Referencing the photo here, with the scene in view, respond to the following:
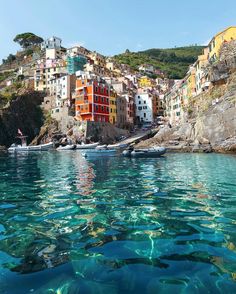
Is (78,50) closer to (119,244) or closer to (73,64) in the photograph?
(73,64)

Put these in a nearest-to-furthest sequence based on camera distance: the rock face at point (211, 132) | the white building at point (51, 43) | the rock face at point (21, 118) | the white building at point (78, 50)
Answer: the rock face at point (211, 132) → the rock face at point (21, 118) → the white building at point (78, 50) → the white building at point (51, 43)

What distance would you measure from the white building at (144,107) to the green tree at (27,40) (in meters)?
86.5

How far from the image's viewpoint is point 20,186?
17328mm

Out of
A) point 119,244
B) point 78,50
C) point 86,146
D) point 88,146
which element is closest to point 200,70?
point 88,146

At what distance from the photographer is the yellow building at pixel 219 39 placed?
58.2 m

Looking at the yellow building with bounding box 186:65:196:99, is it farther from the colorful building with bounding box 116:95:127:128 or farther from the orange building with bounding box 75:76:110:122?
the orange building with bounding box 75:76:110:122

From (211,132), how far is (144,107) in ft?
191

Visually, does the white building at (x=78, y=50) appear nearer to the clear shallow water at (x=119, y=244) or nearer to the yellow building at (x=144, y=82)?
the yellow building at (x=144, y=82)

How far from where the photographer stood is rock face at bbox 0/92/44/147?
8481 centimetres

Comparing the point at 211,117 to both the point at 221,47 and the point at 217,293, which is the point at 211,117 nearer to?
the point at 221,47

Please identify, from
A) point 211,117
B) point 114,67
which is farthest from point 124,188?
point 114,67

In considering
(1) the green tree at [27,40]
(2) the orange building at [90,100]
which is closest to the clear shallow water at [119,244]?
(2) the orange building at [90,100]

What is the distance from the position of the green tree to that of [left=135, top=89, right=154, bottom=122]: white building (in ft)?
284

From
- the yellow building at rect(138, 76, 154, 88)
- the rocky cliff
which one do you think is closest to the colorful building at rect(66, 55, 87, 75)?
the yellow building at rect(138, 76, 154, 88)
